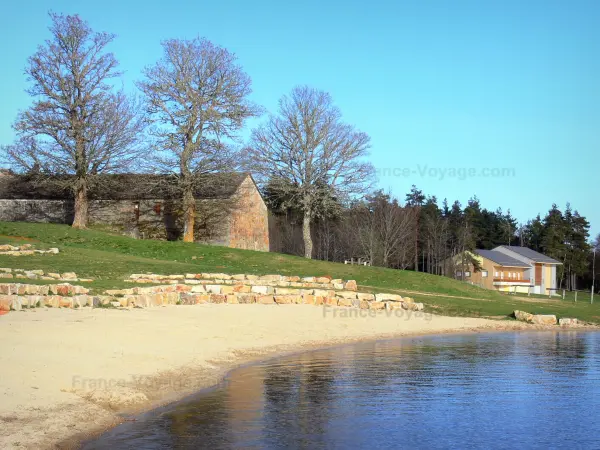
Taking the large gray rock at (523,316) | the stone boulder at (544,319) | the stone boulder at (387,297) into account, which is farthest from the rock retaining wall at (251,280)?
the stone boulder at (544,319)

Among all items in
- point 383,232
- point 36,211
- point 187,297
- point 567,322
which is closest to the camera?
point 187,297

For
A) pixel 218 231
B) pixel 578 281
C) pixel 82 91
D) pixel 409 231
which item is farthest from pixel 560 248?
pixel 82 91

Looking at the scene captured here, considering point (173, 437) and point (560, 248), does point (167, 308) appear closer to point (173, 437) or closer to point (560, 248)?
point (173, 437)

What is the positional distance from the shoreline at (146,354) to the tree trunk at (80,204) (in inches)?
949

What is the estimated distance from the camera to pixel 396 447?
10023 millimetres

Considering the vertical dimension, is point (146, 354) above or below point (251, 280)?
below

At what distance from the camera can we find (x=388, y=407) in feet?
40.8

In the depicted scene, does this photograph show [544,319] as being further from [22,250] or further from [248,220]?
[248,220]

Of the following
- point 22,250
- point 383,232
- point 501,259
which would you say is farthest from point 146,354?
point 501,259

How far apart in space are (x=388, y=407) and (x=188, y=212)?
3512cm

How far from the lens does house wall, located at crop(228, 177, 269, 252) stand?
50000mm

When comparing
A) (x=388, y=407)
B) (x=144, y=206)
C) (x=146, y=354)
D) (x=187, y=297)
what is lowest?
(x=388, y=407)

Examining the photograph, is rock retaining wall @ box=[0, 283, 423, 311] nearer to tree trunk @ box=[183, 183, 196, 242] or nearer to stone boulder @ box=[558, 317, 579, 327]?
stone boulder @ box=[558, 317, 579, 327]

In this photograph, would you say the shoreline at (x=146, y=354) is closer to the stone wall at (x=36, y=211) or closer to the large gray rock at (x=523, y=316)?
the large gray rock at (x=523, y=316)
